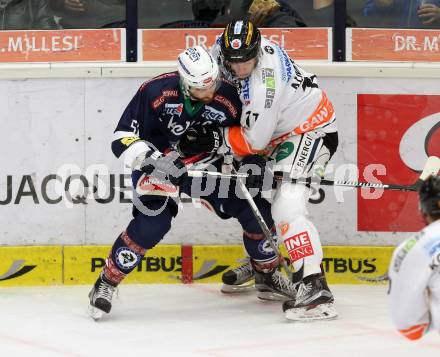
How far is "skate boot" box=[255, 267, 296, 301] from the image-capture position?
16.8ft

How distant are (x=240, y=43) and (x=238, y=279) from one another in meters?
1.31

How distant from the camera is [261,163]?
4.72 m

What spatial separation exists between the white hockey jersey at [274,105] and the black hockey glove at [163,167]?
33 cm

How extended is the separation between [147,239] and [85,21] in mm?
1461

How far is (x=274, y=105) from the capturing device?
4.58 m

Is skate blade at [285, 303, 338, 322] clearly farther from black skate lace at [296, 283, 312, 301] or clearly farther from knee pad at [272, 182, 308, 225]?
knee pad at [272, 182, 308, 225]

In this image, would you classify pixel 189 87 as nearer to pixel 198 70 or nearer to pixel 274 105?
pixel 198 70

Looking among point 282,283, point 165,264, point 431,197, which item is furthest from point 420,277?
point 165,264

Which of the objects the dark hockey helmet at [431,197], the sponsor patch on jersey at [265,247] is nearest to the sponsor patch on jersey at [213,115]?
the sponsor patch on jersey at [265,247]

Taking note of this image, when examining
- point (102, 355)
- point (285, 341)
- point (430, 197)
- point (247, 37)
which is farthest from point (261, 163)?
point (430, 197)

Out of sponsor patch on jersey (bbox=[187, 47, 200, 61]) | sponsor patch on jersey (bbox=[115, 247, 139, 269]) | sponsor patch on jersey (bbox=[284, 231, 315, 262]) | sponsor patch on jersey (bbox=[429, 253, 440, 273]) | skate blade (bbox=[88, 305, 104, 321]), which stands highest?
sponsor patch on jersey (bbox=[187, 47, 200, 61])

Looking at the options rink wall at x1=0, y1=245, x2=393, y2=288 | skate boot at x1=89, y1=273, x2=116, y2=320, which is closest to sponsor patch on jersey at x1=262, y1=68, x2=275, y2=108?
skate boot at x1=89, y1=273, x2=116, y2=320

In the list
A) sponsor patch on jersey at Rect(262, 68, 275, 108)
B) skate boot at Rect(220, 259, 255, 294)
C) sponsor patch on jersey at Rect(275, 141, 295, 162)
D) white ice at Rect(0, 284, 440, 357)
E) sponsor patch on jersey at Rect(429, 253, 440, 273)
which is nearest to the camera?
sponsor patch on jersey at Rect(429, 253, 440, 273)

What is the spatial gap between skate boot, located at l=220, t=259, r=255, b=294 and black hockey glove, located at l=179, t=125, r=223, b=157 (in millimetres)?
733
